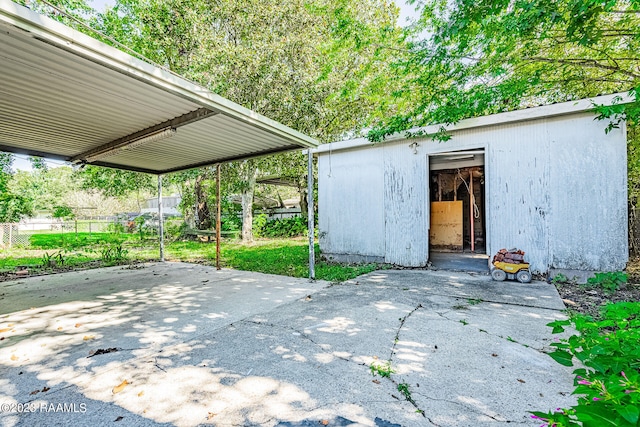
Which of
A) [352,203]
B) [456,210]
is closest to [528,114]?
[352,203]

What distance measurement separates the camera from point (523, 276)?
4617 mm

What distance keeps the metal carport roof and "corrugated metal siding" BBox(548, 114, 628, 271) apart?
13.5 ft

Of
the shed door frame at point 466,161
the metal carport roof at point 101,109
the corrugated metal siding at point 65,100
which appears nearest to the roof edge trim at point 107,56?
the metal carport roof at point 101,109

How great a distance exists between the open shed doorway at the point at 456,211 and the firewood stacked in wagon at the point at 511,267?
5.66ft

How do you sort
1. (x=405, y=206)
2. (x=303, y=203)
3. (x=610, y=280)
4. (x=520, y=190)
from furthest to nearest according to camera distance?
(x=303, y=203) < (x=405, y=206) < (x=520, y=190) < (x=610, y=280)

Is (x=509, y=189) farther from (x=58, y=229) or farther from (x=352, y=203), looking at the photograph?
(x=58, y=229)

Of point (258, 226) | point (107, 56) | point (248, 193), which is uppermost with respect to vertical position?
point (107, 56)

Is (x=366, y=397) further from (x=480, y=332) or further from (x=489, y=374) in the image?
(x=480, y=332)

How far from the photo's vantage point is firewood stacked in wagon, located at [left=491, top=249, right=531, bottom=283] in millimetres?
4629

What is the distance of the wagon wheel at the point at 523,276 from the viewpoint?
459 centimetres

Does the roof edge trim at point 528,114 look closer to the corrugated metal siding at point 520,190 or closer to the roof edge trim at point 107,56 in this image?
the corrugated metal siding at point 520,190

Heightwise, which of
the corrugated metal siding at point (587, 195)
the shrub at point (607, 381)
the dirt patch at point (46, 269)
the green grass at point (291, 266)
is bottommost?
the green grass at point (291, 266)

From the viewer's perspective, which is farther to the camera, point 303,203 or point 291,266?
point 303,203

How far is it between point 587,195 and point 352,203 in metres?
3.99
